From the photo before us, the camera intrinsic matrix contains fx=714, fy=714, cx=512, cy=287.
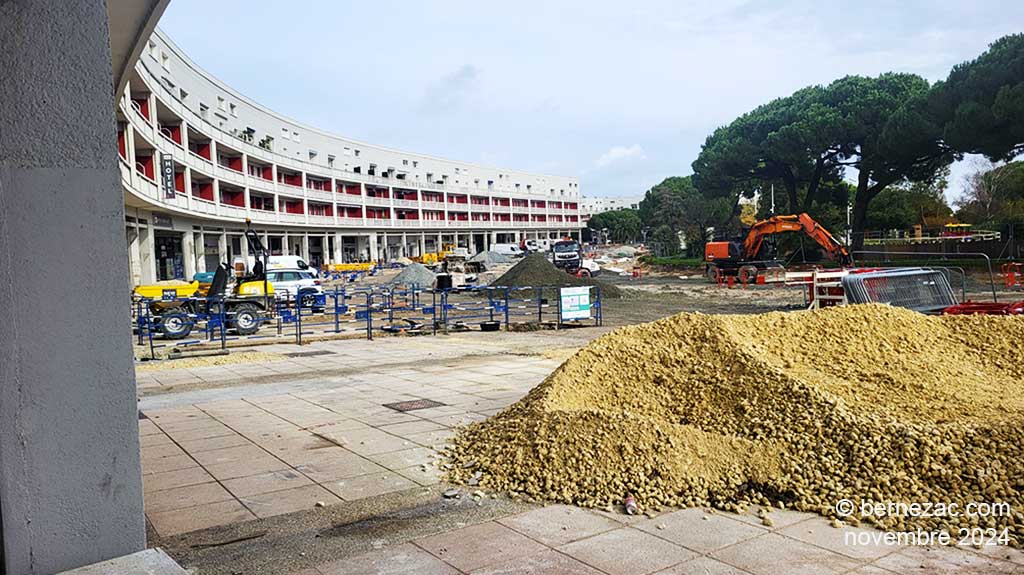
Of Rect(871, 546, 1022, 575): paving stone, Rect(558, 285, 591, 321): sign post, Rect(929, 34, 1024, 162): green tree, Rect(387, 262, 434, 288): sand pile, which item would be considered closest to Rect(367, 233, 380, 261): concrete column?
Rect(387, 262, 434, 288): sand pile

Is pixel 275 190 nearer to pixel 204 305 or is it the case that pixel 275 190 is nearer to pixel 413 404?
pixel 204 305

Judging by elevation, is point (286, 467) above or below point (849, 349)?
below

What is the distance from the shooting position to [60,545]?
4.00 meters

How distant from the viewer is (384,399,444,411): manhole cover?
403 inches

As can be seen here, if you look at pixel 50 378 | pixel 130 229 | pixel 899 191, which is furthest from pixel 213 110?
pixel 50 378

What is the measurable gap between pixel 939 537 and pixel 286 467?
5.82 metres

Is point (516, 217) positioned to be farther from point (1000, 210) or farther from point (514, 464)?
point (514, 464)

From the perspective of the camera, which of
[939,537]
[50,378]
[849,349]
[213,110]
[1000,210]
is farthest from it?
[213,110]

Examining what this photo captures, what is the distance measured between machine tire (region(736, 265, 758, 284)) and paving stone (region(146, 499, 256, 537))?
3458cm

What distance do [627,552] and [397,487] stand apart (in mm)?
2505

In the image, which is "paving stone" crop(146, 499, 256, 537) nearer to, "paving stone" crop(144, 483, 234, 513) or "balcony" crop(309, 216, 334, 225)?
"paving stone" crop(144, 483, 234, 513)

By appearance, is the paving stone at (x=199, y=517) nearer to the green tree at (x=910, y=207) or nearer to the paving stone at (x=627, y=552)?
the paving stone at (x=627, y=552)

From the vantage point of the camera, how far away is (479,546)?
5191 millimetres

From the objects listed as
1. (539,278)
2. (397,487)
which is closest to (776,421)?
(397,487)
